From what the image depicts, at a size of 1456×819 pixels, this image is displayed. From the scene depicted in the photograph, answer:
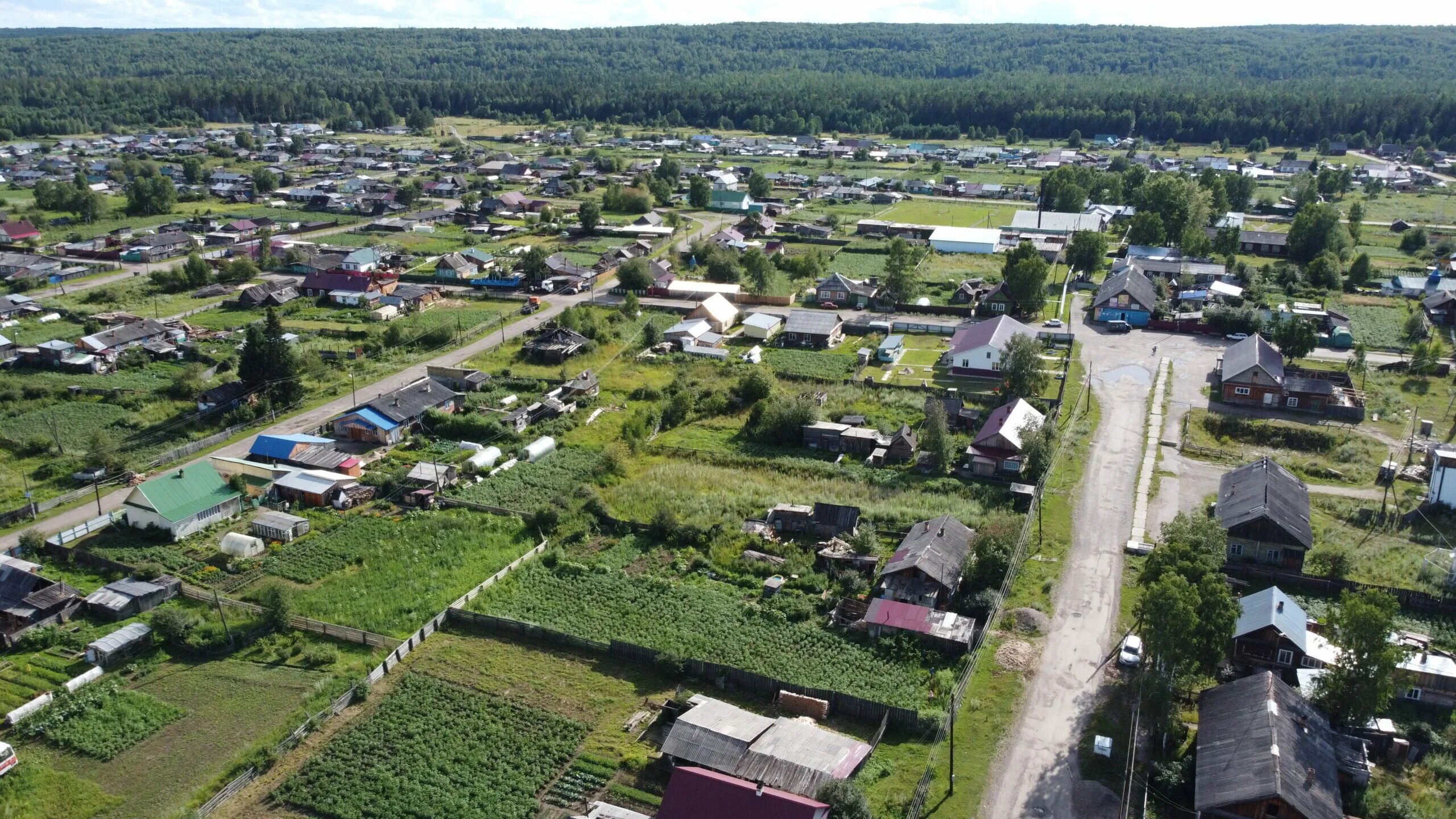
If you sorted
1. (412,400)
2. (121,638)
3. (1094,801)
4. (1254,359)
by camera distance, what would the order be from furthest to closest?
(1254,359), (412,400), (121,638), (1094,801)

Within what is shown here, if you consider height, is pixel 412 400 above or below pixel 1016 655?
above

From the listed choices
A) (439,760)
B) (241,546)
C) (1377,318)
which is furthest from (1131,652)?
(1377,318)

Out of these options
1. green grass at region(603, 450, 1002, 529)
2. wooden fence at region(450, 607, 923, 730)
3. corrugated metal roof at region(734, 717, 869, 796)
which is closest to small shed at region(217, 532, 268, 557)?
wooden fence at region(450, 607, 923, 730)

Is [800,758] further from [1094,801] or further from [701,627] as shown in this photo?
[701,627]

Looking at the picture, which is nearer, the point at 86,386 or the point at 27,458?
Result: the point at 27,458

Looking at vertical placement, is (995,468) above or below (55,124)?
below

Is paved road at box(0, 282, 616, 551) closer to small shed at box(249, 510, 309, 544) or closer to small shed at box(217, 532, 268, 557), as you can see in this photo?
small shed at box(249, 510, 309, 544)

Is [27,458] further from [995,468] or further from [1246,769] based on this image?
[1246,769]

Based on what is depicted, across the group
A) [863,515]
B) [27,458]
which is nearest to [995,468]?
[863,515]
